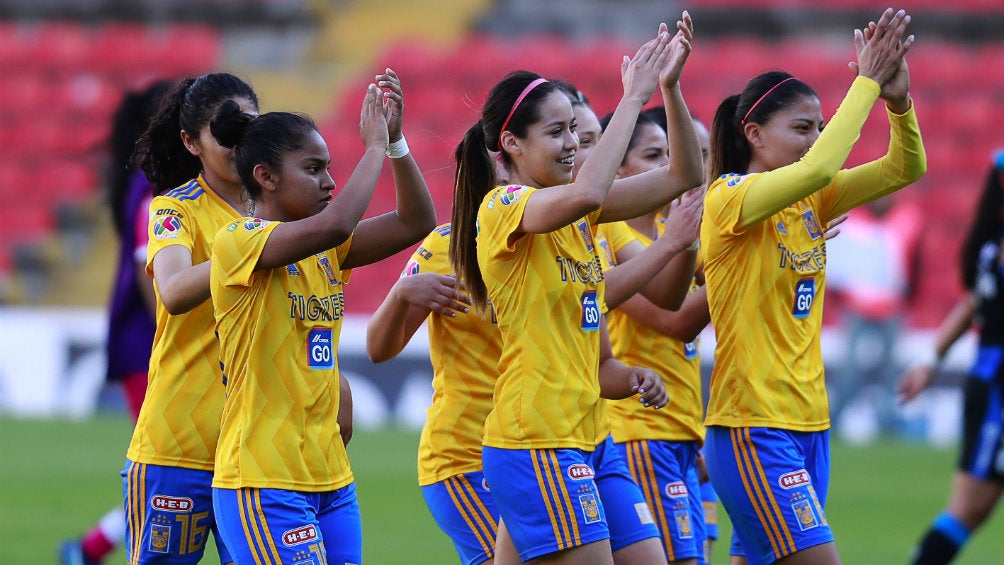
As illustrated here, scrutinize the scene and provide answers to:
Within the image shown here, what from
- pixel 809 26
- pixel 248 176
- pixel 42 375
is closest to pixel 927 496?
pixel 248 176

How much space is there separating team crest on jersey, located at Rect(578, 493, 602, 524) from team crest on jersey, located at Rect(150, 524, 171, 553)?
4.43ft

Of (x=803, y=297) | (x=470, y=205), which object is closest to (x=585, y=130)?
(x=470, y=205)

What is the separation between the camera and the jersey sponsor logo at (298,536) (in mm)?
4047

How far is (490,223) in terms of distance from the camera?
4480 millimetres

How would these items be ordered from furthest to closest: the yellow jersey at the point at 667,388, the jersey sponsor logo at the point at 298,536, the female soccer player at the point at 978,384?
the female soccer player at the point at 978,384 → the yellow jersey at the point at 667,388 → the jersey sponsor logo at the point at 298,536

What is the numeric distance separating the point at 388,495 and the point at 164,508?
5.53 m

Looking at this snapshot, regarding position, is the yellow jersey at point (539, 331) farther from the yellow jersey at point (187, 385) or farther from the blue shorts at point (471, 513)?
the yellow jersey at point (187, 385)

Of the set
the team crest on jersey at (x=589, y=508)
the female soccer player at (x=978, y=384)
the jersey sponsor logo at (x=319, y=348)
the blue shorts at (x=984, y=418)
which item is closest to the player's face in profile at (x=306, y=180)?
the jersey sponsor logo at (x=319, y=348)

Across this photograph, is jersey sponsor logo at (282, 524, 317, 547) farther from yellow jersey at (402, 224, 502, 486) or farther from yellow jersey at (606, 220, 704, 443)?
yellow jersey at (606, 220, 704, 443)

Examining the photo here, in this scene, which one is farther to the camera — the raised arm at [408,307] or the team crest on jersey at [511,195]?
the raised arm at [408,307]

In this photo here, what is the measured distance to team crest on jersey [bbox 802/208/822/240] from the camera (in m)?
5.00

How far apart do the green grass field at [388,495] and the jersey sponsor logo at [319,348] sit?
11.6ft

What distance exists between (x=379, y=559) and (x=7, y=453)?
17.8 ft

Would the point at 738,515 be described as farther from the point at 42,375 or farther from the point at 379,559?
the point at 42,375
